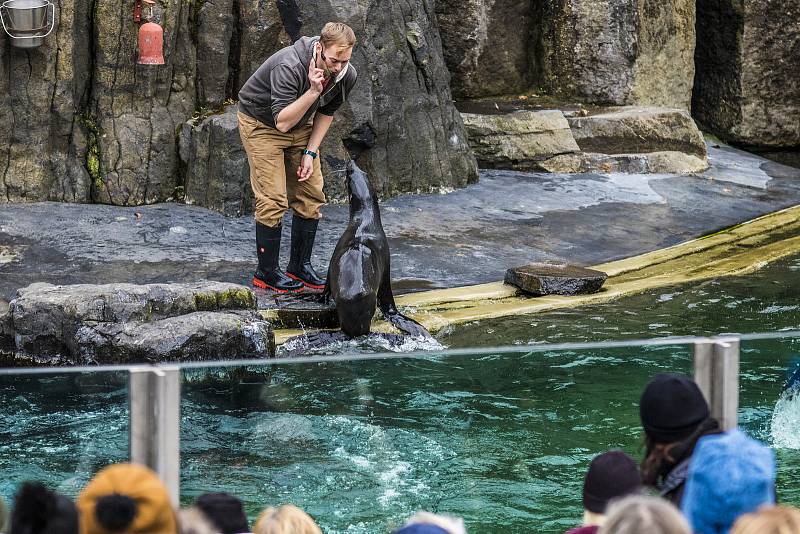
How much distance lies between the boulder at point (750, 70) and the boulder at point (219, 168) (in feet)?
21.1

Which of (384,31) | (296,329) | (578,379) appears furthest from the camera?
(384,31)

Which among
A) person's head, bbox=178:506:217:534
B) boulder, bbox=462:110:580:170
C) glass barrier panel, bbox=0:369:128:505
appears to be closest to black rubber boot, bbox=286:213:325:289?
glass barrier panel, bbox=0:369:128:505

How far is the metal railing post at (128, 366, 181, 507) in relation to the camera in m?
2.48

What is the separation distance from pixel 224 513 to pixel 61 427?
1.08m

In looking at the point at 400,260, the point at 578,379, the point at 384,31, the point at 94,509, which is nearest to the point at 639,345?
the point at 578,379

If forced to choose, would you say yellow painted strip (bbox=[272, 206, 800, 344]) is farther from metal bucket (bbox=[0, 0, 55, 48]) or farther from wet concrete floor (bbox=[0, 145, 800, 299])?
metal bucket (bbox=[0, 0, 55, 48])

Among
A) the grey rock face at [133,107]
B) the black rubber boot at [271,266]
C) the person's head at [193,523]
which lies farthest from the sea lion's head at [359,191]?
the person's head at [193,523]

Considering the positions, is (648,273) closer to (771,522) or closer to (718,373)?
(718,373)

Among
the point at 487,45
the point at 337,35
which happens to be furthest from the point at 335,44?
the point at 487,45

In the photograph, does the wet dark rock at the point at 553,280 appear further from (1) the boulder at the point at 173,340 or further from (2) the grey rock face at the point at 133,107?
(2) the grey rock face at the point at 133,107

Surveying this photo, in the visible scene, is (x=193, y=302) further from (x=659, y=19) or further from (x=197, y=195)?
(x=659, y=19)

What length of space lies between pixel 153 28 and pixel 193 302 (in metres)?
2.97

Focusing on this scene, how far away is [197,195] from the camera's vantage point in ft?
28.0

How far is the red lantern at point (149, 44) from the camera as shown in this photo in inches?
316
